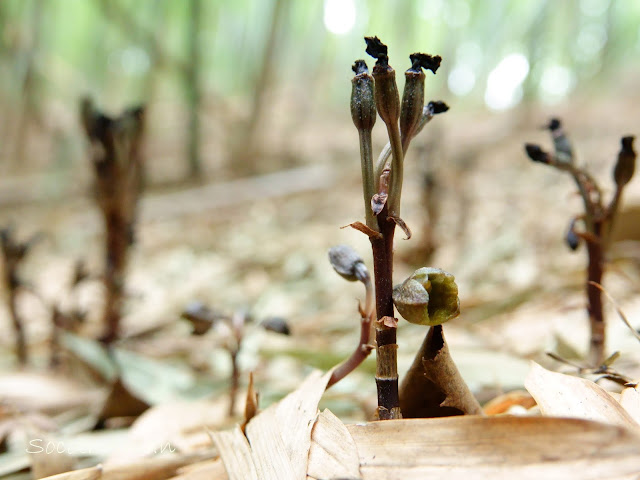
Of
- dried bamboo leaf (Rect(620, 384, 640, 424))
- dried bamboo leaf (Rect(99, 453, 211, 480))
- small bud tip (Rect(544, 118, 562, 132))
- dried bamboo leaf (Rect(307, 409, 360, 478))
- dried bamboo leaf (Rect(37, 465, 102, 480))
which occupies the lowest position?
dried bamboo leaf (Rect(99, 453, 211, 480))

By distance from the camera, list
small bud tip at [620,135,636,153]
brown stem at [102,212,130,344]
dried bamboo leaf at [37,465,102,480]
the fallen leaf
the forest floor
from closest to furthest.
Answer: dried bamboo leaf at [37,465,102,480] < small bud tip at [620,135,636,153] < the fallen leaf < the forest floor < brown stem at [102,212,130,344]

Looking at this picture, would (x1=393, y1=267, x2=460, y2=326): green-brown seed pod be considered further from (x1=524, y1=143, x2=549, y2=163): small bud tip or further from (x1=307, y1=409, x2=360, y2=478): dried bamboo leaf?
(x1=524, y1=143, x2=549, y2=163): small bud tip

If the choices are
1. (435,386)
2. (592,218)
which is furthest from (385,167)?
(592,218)

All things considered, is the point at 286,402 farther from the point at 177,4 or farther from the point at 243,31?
the point at 243,31

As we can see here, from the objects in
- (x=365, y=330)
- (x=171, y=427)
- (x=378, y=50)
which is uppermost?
(x=378, y=50)

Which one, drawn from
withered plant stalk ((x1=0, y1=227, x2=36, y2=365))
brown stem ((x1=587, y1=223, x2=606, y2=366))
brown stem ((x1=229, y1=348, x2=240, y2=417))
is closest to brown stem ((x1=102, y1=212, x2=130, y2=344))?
withered plant stalk ((x1=0, y1=227, x2=36, y2=365))

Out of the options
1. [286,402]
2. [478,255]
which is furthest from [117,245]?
[478,255]

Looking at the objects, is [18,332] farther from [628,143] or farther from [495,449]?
[628,143]
